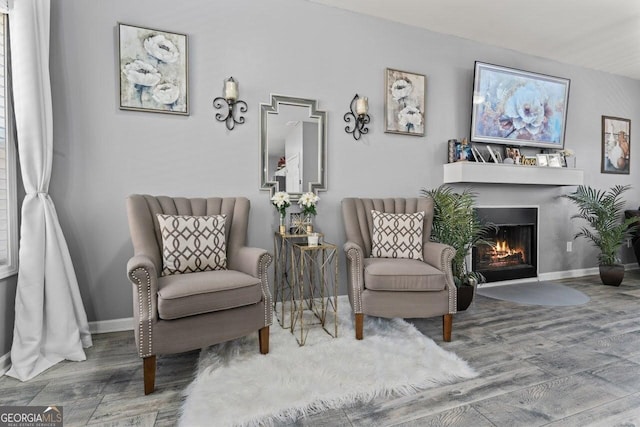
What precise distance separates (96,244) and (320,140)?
6.46 feet

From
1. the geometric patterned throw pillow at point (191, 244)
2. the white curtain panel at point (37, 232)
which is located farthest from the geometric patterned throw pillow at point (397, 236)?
the white curtain panel at point (37, 232)

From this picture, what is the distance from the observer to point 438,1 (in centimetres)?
286

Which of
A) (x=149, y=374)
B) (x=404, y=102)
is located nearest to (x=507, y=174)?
(x=404, y=102)

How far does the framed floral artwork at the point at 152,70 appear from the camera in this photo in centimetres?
241

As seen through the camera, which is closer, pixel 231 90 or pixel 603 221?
pixel 231 90

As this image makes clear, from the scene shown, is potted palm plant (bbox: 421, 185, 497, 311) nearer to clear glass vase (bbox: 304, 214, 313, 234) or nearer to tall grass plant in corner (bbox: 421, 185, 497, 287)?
tall grass plant in corner (bbox: 421, 185, 497, 287)

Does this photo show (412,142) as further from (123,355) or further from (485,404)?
(123,355)

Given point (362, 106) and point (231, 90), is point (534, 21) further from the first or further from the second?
point (231, 90)

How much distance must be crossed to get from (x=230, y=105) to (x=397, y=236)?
1.75 meters

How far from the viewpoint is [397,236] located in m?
2.63

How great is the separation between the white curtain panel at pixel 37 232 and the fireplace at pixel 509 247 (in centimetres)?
369

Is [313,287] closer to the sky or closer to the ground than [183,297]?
closer to the ground

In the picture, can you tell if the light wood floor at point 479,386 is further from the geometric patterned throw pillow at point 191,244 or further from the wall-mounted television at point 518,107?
the wall-mounted television at point 518,107

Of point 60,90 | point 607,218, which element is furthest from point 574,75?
point 60,90
